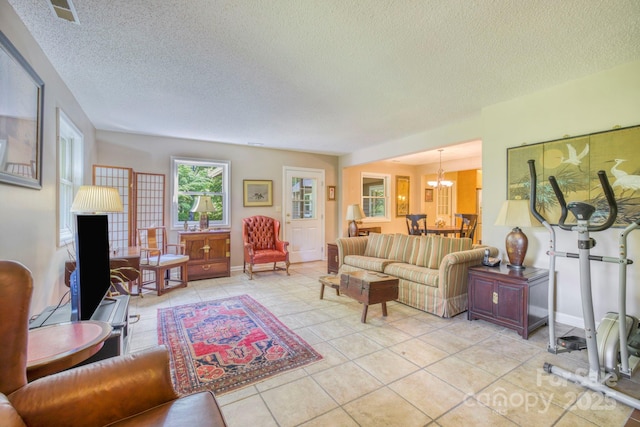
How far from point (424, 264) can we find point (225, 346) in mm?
2587

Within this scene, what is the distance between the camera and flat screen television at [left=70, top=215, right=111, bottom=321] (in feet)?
5.24

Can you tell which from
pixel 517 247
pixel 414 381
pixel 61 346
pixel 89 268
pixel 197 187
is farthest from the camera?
pixel 197 187

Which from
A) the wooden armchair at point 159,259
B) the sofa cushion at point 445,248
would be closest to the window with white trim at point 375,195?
the sofa cushion at point 445,248

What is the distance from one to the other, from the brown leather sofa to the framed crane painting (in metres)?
3.50

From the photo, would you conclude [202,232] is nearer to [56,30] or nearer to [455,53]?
[56,30]

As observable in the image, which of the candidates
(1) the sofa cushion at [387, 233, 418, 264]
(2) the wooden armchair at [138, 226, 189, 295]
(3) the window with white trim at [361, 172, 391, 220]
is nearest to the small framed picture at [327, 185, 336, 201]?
(3) the window with white trim at [361, 172, 391, 220]

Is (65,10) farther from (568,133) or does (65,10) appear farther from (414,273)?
(568,133)

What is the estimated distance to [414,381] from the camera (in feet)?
6.50

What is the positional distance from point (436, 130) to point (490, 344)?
312 centimetres

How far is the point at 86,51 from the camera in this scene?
2.31 metres

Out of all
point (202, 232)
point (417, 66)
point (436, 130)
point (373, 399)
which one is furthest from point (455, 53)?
point (202, 232)

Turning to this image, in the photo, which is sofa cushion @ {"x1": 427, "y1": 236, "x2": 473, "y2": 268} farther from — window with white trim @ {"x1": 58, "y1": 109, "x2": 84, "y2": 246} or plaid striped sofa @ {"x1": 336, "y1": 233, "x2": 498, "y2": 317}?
window with white trim @ {"x1": 58, "y1": 109, "x2": 84, "y2": 246}

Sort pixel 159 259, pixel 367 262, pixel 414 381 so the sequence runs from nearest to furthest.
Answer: pixel 414 381
pixel 159 259
pixel 367 262

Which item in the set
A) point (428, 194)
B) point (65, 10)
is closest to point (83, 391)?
point (65, 10)
